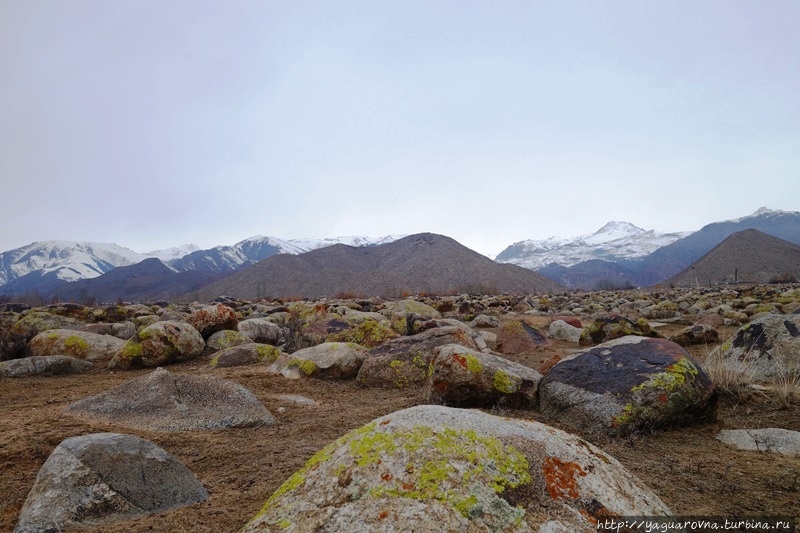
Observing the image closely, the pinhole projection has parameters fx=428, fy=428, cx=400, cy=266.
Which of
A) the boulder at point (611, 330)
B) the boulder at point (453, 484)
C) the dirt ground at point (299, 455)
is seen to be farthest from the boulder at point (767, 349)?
the boulder at point (453, 484)

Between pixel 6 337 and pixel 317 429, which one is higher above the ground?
pixel 6 337

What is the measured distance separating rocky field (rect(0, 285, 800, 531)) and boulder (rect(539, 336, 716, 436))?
0.02 m

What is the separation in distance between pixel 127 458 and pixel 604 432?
3.74 meters

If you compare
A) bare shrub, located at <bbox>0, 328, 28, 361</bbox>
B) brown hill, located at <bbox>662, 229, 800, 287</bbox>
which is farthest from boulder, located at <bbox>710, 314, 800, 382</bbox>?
brown hill, located at <bbox>662, 229, 800, 287</bbox>

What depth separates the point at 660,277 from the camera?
15488 cm

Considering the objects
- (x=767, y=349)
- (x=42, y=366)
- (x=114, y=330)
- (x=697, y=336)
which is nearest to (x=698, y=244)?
(x=697, y=336)

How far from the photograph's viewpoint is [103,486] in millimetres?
2600

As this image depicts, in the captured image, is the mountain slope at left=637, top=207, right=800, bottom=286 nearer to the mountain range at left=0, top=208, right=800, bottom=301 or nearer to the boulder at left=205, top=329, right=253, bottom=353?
the mountain range at left=0, top=208, right=800, bottom=301

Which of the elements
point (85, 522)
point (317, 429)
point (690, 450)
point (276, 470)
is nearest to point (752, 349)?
point (690, 450)

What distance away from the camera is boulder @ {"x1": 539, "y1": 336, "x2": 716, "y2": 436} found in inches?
152

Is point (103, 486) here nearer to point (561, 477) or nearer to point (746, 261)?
point (561, 477)

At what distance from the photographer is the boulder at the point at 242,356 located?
25.8ft

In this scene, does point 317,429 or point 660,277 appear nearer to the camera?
point 317,429

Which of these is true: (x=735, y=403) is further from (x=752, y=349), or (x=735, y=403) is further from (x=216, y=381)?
(x=216, y=381)
